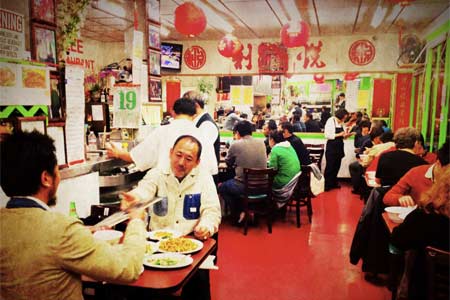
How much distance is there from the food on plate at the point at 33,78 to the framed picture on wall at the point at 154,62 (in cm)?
215

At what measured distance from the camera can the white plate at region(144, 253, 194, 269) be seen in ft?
6.55

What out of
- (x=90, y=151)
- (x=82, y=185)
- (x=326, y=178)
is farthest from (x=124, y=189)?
(x=326, y=178)

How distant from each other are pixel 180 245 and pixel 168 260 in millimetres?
206

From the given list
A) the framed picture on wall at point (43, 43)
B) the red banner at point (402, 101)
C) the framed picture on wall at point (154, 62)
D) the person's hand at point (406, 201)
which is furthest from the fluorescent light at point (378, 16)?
the framed picture on wall at point (43, 43)

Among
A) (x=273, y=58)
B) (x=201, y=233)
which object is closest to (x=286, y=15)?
(x=273, y=58)

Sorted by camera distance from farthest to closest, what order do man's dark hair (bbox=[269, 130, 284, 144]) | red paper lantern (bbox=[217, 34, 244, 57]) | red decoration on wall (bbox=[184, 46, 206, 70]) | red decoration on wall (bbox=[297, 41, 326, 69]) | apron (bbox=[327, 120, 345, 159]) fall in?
red decoration on wall (bbox=[184, 46, 206, 70]) → red decoration on wall (bbox=[297, 41, 326, 69]) → apron (bbox=[327, 120, 345, 159]) → red paper lantern (bbox=[217, 34, 244, 57]) → man's dark hair (bbox=[269, 130, 284, 144])

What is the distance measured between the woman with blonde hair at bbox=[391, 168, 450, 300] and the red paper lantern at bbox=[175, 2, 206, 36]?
10.2 feet

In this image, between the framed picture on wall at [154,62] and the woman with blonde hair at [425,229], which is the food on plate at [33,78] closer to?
the framed picture on wall at [154,62]

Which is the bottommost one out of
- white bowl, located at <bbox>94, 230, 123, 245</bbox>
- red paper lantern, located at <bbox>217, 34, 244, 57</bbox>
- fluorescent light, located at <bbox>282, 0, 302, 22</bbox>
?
white bowl, located at <bbox>94, 230, 123, 245</bbox>

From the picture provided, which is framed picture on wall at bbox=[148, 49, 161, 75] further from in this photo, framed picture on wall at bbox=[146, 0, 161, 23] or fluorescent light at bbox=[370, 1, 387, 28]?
fluorescent light at bbox=[370, 1, 387, 28]

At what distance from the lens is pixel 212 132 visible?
4574 mm

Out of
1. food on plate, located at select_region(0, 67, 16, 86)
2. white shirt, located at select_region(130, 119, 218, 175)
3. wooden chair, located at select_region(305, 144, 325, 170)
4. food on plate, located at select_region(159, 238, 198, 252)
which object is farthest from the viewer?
wooden chair, located at select_region(305, 144, 325, 170)

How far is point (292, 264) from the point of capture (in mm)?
4434

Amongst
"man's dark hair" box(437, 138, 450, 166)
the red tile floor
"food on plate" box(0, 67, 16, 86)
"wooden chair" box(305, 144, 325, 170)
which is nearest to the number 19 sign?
"food on plate" box(0, 67, 16, 86)
